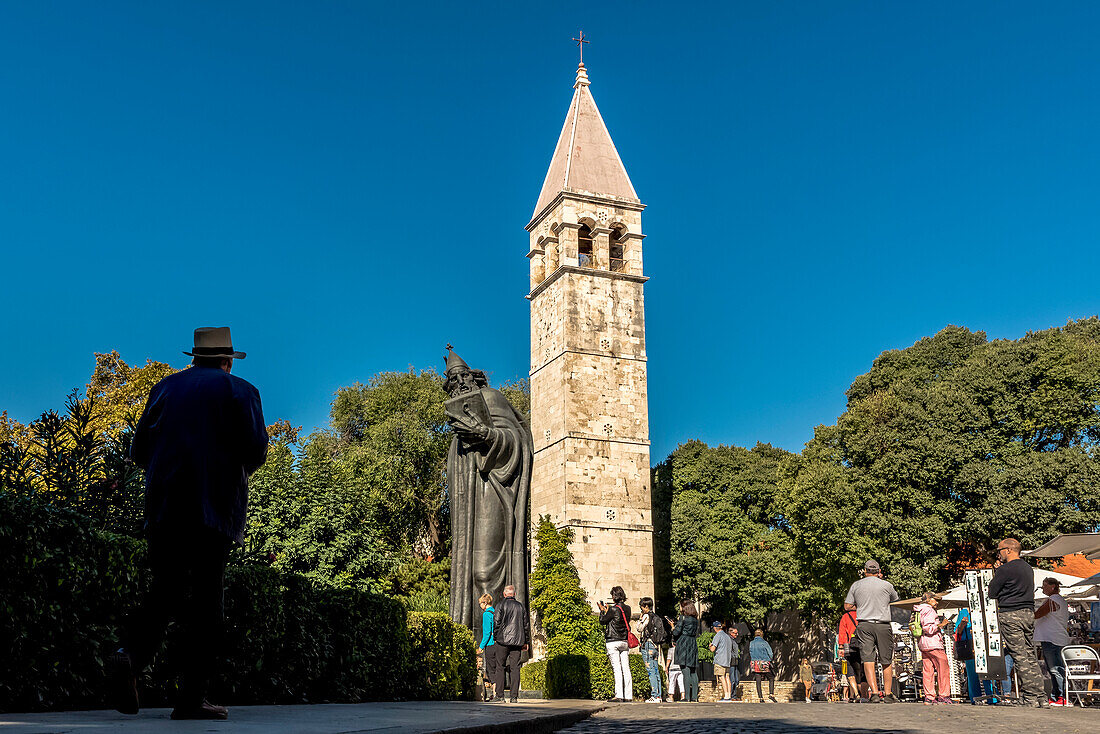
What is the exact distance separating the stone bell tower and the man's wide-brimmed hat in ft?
93.3

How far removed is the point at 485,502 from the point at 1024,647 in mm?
6002

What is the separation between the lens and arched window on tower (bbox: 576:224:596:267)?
37.1 meters

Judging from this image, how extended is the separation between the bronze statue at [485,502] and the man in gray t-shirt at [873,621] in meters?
4.25

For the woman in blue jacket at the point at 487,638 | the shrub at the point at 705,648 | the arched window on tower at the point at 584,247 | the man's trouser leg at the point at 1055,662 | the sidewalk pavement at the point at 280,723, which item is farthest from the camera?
the shrub at the point at 705,648

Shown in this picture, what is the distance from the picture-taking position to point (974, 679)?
41.7 feet

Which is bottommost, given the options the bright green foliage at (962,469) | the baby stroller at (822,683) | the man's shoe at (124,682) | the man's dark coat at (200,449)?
the baby stroller at (822,683)

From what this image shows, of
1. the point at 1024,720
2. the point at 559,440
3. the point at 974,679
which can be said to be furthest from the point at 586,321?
the point at 1024,720

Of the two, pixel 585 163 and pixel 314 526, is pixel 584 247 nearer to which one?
pixel 585 163

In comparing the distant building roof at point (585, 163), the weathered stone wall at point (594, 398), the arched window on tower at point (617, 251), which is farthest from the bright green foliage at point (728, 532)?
the distant building roof at point (585, 163)

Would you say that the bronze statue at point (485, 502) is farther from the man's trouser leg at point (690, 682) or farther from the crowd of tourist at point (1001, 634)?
the man's trouser leg at point (690, 682)

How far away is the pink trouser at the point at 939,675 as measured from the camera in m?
11.9

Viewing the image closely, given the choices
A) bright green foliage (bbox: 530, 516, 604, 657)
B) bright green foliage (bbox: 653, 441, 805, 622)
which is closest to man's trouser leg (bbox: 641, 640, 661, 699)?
bright green foliage (bbox: 530, 516, 604, 657)

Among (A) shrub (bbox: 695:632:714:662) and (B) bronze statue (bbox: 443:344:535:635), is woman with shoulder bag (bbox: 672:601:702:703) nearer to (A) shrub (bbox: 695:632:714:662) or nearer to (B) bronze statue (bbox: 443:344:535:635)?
(B) bronze statue (bbox: 443:344:535:635)

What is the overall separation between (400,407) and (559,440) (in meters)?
12.7
